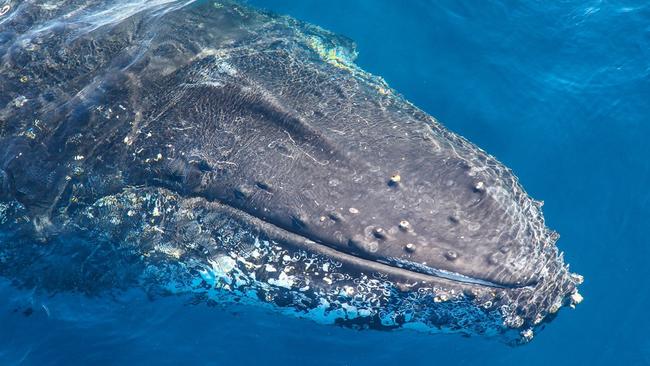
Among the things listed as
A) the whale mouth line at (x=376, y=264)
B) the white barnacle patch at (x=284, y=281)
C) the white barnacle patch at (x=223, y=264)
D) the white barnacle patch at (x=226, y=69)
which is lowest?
the white barnacle patch at (x=223, y=264)

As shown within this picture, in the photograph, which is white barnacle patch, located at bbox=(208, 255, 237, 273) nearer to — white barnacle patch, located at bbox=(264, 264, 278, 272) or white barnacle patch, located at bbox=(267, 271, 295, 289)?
white barnacle patch, located at bbox=(264, 264, 278, 272)

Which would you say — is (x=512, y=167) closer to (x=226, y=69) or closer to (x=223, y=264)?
(x=226, y=69)

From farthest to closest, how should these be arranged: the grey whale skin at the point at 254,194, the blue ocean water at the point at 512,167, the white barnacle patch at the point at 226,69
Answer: the blue ocean water at the point at 512,167
the white barnacle patch at the point at 226,69
the grey whale skin at the point at 254,194

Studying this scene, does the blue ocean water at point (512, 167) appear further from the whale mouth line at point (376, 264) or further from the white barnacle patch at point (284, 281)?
the whale mouth line at point (376, 264)

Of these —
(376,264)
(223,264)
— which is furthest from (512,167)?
(223,264)

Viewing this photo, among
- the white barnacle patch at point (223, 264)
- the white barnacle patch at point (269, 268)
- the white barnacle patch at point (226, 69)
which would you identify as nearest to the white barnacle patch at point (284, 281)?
the white barnacle patch at point (269, 268)

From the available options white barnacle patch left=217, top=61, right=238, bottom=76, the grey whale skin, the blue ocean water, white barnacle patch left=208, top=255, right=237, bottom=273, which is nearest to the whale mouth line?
the grey whale skin

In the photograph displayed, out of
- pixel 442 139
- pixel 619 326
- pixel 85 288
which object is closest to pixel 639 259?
pixel 619 326
